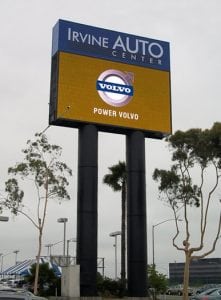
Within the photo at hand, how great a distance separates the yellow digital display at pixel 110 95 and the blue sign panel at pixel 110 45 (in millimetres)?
448

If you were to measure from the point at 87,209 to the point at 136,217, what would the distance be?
3476 mm

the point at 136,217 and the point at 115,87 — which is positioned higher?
the point at 115,87

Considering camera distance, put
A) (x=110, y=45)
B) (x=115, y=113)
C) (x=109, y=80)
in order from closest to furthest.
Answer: (x=115, y=113)
(x=109, y=80)
(x=110, y=45)

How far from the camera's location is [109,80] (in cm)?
3803

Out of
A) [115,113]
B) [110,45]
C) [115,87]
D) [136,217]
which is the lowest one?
[136,217]

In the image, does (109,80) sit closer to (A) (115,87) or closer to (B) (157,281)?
(A) (115,87)

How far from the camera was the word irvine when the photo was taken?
121 ft

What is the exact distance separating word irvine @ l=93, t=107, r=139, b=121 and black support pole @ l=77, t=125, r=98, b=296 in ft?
3.70

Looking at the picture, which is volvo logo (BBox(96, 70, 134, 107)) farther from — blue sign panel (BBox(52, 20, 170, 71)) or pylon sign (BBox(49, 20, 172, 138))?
blue sign panel (BBox(52, 20, 170, 71))

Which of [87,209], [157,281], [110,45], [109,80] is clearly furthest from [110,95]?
[157,281]

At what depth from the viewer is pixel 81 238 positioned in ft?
113

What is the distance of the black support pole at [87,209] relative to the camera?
34156 mm

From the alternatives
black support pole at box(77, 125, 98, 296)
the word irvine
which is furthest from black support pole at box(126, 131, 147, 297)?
black support pole at box(77, 125, 98, 296)

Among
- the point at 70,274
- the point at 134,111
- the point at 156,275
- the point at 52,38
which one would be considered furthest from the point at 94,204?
the point at 156,275
